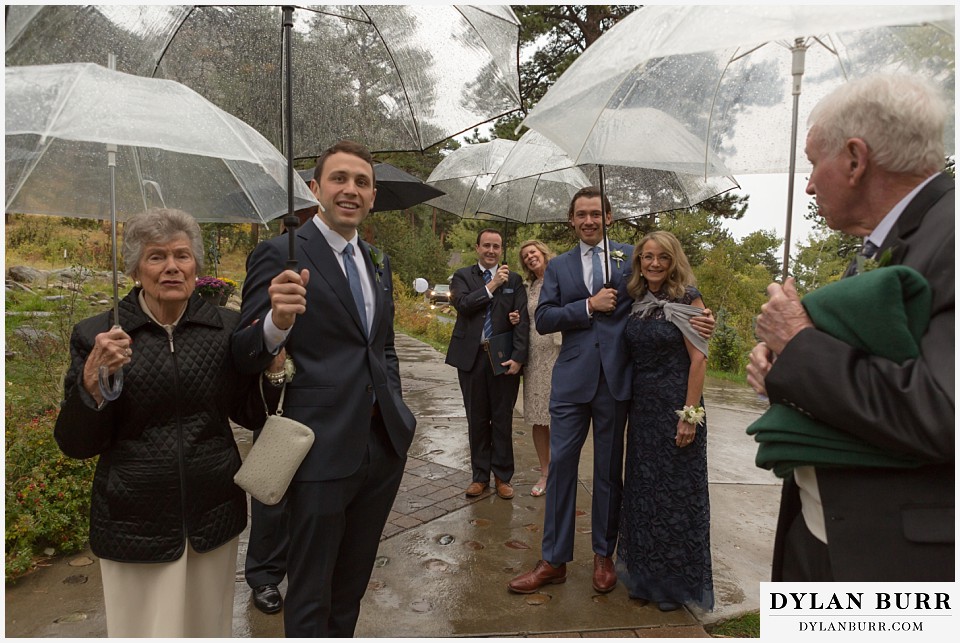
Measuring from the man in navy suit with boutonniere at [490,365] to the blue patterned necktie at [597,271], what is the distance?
1324 mm

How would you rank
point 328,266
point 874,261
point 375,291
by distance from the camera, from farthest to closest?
point 375,291, point 328,266, point 874,261

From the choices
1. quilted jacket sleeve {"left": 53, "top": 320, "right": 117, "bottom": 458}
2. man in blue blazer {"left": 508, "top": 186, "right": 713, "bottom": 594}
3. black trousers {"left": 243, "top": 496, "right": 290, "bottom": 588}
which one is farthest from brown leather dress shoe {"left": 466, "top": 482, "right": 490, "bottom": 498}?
quilted jacket sleeve {"left": 53, "top": 320, "right": 117, "bottom": 458}

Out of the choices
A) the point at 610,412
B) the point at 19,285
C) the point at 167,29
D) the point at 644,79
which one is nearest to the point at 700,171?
the point at 644,79

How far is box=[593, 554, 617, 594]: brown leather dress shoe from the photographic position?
3.36 metres

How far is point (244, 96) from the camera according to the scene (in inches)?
122

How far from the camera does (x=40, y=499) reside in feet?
12.3

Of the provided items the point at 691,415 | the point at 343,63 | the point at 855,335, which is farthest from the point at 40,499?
the point at 855,335

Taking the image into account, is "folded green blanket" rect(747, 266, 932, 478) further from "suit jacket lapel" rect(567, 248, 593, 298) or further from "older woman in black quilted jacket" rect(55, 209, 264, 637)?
"suit jacket lapel" rect(567, 248, 593, 298)

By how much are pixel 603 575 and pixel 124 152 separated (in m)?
3.25

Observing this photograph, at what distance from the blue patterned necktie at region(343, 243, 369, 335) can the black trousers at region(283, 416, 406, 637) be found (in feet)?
1.45

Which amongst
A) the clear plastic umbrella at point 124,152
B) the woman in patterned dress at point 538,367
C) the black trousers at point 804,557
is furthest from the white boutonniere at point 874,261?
the woman in patterned dress at point 538,367

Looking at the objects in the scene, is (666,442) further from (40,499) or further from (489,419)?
(40,499)

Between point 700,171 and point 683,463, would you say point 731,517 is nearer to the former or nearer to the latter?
point 683,463

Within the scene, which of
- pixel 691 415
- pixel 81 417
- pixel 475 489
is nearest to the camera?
pixel 81 417
